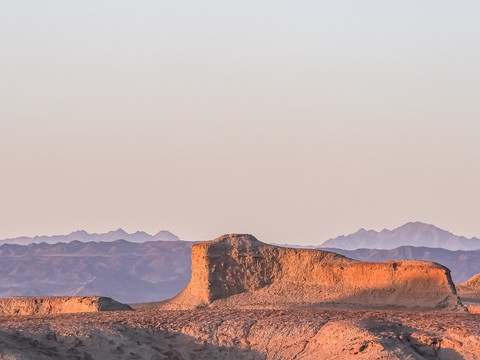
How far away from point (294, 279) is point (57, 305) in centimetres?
975

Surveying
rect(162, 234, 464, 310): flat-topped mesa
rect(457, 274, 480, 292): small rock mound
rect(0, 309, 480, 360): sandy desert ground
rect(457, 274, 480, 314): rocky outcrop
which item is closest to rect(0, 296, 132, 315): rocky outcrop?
rect(162, 234, 464, 310): flat-topped mesa

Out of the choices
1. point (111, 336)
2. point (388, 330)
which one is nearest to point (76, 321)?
point (111, 336)

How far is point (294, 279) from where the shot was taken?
1665 inches

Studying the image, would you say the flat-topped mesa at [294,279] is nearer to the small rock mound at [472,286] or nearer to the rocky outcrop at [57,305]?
the rocky outcrop at [57,305]

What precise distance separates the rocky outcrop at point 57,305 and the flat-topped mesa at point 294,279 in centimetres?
376

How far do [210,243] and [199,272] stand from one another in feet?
4.36

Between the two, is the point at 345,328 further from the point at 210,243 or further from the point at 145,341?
the point at 210,243

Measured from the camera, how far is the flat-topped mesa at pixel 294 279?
129 feet

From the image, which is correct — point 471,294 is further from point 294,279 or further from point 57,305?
point 57,305

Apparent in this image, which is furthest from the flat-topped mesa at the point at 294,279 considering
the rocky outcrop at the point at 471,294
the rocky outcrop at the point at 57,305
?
the rocky outcrop at the point at 57,305

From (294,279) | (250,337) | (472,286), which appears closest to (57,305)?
(294,279)

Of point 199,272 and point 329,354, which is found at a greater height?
point 199,272

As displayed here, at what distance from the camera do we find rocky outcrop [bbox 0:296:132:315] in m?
39.0

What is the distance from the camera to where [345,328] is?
2394 centimetres
